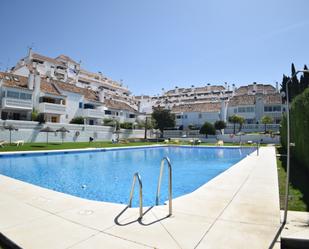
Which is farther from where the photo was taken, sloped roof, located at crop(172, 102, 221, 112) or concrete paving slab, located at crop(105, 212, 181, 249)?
sloped roof, located at crop(172, 102, 221, 112)

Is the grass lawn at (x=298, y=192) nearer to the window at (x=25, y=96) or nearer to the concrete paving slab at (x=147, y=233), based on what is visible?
the concrete paving slab at (x=147, y=233)

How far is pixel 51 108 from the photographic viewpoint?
35.8 metres

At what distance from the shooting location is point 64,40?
892 inches

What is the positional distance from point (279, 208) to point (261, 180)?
12.6ft

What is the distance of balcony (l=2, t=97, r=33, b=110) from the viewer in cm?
3077

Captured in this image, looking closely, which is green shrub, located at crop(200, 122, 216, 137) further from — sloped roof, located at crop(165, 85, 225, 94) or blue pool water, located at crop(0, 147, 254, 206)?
sloped roof, located at crop(165, 85, 225, 94)

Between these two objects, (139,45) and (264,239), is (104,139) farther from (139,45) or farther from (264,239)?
(264,239)

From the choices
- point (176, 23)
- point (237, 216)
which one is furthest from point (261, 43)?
point (237, 216)

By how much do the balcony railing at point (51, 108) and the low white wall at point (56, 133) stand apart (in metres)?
4.84

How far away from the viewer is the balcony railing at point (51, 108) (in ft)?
114

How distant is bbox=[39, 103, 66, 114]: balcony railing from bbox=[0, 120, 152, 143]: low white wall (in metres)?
4.84

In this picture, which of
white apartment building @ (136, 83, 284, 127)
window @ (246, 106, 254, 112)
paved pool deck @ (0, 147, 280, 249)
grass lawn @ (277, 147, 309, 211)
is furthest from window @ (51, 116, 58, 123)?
window @ (246, 106, 254, 112)

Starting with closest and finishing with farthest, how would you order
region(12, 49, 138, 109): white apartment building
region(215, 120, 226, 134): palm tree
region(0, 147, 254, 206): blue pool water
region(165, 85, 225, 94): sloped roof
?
region(0, 147, 254, 206): blue pool water, region(215, 120, 226, 134): palm tree, region(12, 49, 138, 109): white apartment building, region(165, 85, 225, 94): sloped roof

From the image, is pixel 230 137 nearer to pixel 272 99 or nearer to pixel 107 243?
pixel 272 99
